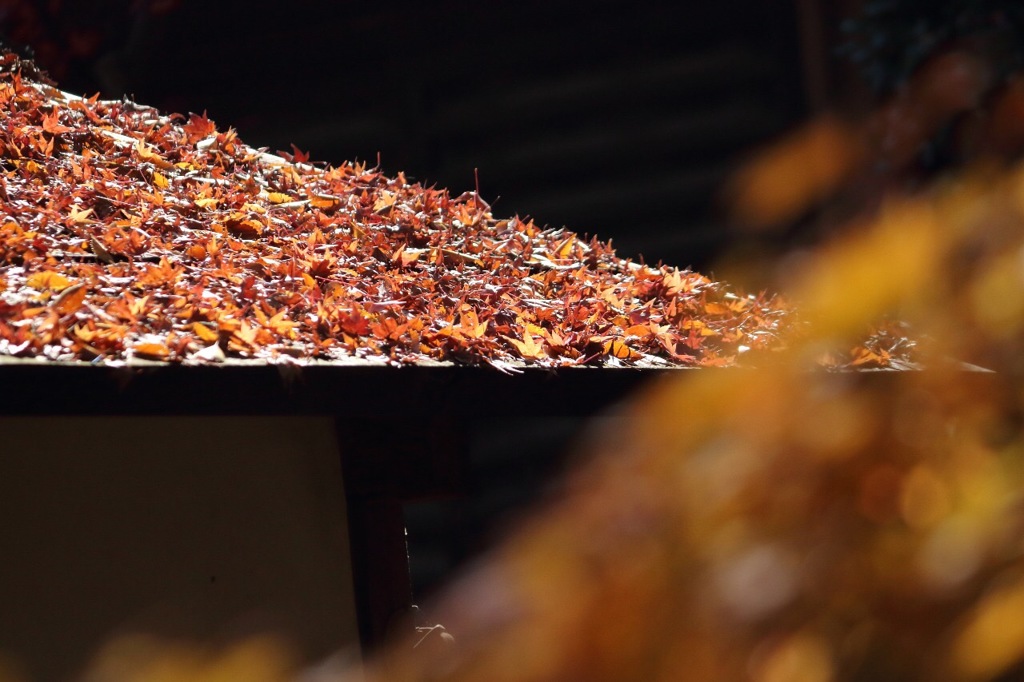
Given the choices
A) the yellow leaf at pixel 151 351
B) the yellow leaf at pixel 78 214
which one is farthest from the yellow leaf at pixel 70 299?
the yellow leaf at pixel 78 214

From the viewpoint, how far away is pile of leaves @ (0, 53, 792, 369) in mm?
1988

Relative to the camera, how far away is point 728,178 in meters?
6.85

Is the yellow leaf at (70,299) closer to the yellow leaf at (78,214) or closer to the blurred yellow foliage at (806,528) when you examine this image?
the yellow leaf at (78,214)

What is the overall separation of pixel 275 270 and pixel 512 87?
4982 millimetres

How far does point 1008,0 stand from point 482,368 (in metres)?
4.41

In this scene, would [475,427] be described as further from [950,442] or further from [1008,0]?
[950,442]

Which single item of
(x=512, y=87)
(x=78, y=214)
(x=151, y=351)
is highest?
(x=512, y=87)

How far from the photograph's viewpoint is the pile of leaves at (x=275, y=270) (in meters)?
1.99

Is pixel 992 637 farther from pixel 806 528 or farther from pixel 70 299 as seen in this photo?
pixel 70 299

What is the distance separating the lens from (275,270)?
95.3 inches

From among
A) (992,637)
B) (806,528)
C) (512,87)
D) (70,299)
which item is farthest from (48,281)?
(512,87)

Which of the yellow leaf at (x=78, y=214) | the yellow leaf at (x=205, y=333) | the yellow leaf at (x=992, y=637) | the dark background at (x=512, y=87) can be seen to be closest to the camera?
the yellow leaf at (x=992, y=637)

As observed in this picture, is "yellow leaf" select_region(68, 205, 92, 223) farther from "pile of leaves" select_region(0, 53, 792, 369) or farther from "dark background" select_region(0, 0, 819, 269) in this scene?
"dark background" select_region(0, 0, 819, 269)

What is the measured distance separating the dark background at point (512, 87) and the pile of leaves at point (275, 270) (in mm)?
3497
